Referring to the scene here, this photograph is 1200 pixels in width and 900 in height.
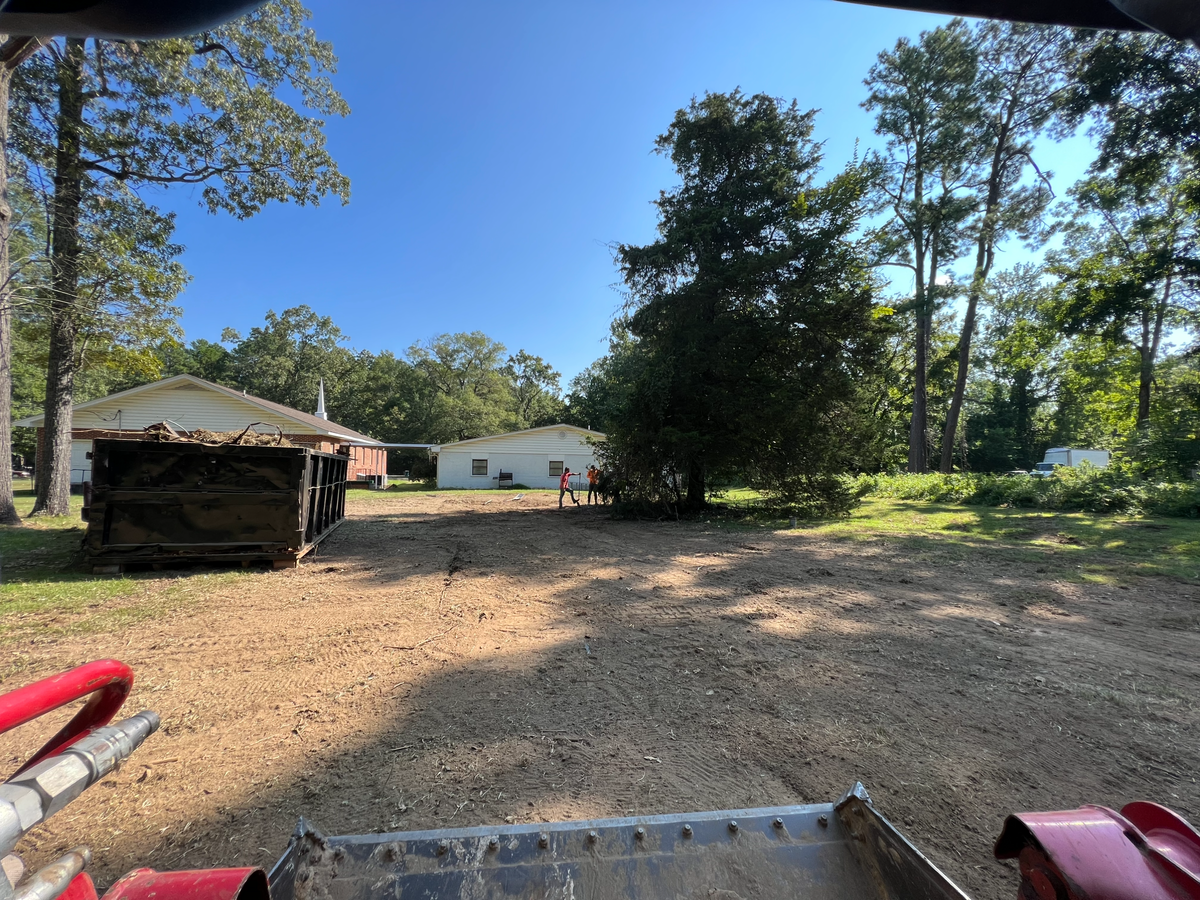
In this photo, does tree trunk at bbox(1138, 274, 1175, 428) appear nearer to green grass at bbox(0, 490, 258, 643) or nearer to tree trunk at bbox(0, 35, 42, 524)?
green grass at bbox(0, 490, 258, 643)

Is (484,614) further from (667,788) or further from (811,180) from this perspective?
(811,180)

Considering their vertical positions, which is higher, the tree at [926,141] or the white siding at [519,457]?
the tree at [926,141]

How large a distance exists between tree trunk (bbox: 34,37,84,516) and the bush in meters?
18.9

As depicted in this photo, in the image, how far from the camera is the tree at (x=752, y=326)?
12961 mm

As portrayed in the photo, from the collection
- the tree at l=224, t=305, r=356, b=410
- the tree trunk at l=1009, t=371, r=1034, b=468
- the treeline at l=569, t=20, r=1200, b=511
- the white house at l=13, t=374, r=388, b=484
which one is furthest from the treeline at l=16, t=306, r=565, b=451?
the tree trunk at l=1009, t=371, r=1034, b=468

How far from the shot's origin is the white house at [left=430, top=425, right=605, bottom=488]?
3070 cm

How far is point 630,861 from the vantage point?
4.92 feet

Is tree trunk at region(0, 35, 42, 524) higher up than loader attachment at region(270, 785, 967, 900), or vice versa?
tree trunk at region(0, 35, 42, 524)

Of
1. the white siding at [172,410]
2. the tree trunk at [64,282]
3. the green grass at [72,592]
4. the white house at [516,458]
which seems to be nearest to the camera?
the green grass at [72,592]

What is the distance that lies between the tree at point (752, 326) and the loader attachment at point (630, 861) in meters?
11.6

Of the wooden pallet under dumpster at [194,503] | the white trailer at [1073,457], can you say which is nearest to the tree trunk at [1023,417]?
the white trailer at [1073,457]

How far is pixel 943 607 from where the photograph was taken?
5.43 metres

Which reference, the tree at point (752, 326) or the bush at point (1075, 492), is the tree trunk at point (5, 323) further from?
the bush at point (1075, 492)

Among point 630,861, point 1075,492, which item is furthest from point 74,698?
point 1075,492
